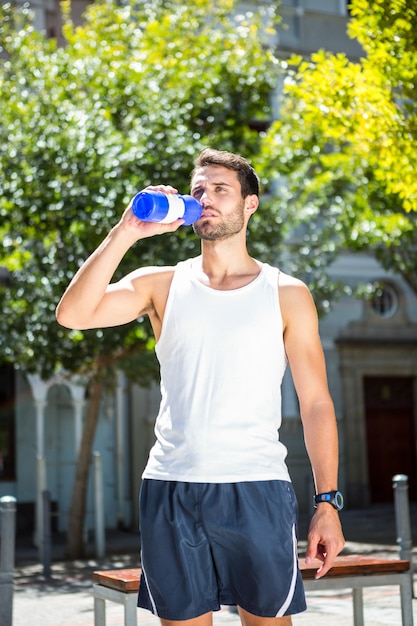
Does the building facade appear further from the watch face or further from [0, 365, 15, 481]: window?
the watch face

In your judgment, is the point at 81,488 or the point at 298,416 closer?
the point at 81,488

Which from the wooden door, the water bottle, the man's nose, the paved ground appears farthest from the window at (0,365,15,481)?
the water bottle

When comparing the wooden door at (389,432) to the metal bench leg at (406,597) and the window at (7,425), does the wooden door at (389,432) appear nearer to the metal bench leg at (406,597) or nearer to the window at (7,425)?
the window at (7,425)

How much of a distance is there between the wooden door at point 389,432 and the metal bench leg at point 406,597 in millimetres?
16648

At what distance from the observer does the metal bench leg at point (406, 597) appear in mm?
5973

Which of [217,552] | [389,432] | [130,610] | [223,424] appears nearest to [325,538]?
[217,552]

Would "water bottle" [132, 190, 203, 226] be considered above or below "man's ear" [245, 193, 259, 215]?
below

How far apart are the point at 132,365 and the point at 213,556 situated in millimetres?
11029

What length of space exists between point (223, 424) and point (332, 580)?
2.83 metres

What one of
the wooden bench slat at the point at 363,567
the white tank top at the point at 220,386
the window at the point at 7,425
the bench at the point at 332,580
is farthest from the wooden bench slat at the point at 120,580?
the window at the point at 7,425

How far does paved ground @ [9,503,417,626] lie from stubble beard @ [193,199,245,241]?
15.2 ft

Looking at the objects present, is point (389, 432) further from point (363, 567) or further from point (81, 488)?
point (363, 567)

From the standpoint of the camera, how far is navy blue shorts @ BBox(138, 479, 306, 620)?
123 inches

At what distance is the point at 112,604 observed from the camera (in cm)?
939
